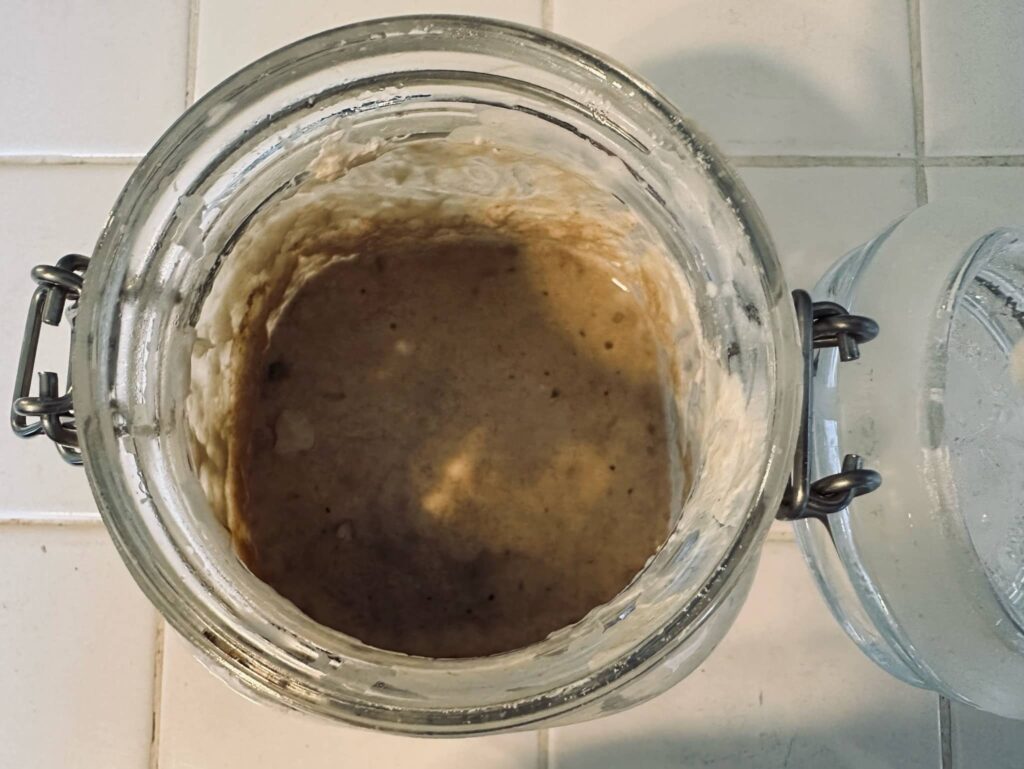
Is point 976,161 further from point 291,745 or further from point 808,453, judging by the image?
point 291,745

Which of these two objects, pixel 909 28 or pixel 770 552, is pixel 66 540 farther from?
pixel 909 28

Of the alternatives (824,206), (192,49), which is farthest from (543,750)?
(192,49)

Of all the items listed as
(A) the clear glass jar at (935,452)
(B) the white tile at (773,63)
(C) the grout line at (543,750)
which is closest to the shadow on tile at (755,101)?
(B) the white tile at (773,63)

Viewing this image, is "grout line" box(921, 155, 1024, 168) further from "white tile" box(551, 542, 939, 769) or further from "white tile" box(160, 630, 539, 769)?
"white tile" box(160, 630, 539, 769)

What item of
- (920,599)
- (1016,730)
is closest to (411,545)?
(920,599)

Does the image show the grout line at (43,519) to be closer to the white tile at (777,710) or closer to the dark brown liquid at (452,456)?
the dark brown liquid at (452,456)

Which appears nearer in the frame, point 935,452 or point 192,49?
point 935,452

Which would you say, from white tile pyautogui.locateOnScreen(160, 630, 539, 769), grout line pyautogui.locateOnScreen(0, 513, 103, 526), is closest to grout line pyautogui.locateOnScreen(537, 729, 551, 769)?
white tile pyautogui.locateOnScreen(160, 630, 539, 769)
